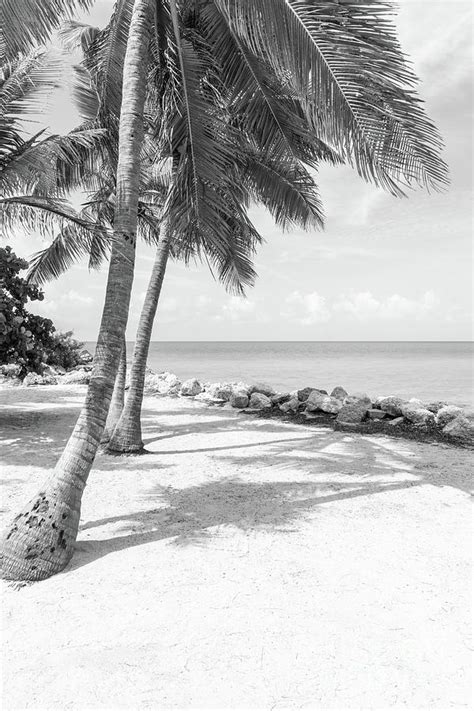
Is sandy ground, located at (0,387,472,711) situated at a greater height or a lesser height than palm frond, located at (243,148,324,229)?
lesser

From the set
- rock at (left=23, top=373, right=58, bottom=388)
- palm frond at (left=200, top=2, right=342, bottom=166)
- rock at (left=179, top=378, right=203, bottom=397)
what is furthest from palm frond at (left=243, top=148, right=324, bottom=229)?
rock at (left=23, top=373, right=58, bottom=388)

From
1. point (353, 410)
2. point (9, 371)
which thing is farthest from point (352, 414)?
point (9, 371)

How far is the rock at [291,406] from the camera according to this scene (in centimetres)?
Result: 1204

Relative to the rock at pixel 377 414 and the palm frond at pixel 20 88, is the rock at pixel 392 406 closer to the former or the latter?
the rock at pixel 377 414

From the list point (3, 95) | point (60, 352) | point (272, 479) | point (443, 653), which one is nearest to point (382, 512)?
point (272, 479)

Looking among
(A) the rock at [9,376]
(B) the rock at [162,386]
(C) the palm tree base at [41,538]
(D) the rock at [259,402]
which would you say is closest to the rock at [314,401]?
(D) the rock at [259,402]

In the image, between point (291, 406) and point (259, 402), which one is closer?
point (291, 406)

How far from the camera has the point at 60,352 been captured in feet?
34.7

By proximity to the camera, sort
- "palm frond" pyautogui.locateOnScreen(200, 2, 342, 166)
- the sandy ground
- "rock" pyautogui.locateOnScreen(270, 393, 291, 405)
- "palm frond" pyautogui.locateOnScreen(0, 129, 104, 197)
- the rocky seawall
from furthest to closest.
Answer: "rock" pyautogui.locateOnScreen(270, 393, 291, 405), the rocky seawall, "palm frond" pyautogui.locateOnScreen(0, 129, 104, 197), "palm frond" pyautogui.locateOnScreen(200, 2, 342, 166), the sandy ground

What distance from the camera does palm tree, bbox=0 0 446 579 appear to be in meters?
4.20

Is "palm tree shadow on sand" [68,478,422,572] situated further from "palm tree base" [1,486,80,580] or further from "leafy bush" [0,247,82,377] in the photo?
"leafy bush" [0,247,82,377]

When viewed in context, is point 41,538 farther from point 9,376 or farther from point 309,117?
point 9,376

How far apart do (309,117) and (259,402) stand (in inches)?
332

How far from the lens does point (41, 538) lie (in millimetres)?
4055
